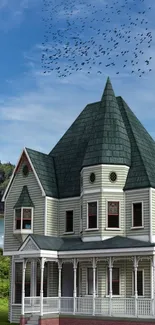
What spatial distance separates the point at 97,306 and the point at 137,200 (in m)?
6.61

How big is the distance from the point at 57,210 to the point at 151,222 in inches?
288

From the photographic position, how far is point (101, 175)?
34.4 m

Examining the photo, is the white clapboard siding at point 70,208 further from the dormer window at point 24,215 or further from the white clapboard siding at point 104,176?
the white clapboard siding at point 104,176

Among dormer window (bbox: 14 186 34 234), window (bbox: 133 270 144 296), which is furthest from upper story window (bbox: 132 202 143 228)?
dormer window (bbox: 14 186 34 234)

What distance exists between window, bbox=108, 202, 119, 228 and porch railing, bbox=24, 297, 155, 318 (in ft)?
15.1

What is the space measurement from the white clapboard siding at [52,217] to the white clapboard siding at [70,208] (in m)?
0.28

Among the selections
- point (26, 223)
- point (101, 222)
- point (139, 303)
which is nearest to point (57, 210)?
point (26, 223)

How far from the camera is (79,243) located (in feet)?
113

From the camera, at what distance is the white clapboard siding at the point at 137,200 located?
33250 millimetres

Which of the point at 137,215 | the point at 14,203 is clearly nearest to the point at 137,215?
the point at 137,215

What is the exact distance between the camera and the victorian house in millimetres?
31766

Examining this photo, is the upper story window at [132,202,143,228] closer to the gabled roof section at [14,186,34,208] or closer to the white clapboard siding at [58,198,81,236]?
the white clapboard siding at [58,198,81,236]

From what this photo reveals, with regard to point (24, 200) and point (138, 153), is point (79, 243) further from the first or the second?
point (138, 153)

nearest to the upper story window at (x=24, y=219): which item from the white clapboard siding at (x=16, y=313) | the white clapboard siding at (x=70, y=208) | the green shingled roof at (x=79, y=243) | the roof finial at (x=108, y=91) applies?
the white clapboard siding at (x=70, y=208)
